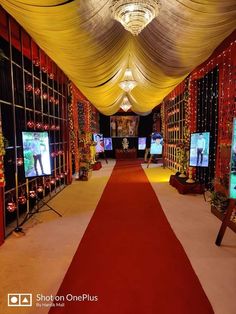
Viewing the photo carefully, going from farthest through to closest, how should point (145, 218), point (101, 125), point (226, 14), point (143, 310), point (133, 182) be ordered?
point (101, 125) → point (133, 182) → point (145, 218) → point (226, 14) → point (143, 310)

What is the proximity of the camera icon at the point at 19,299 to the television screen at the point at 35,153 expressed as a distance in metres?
2.08

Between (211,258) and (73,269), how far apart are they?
164cm

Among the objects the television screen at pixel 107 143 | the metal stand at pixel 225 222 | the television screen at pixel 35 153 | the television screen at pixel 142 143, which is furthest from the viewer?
the television screen at pixel 142 143

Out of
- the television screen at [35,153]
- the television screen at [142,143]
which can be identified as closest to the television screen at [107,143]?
the television screen at [142,143]

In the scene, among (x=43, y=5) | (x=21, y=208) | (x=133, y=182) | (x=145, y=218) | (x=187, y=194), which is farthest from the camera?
(x=133, y=182)

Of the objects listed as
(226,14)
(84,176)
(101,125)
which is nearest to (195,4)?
(226,14)

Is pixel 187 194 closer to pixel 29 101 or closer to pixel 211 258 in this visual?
pixel 211 258

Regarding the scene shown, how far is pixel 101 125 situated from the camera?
64.4ft

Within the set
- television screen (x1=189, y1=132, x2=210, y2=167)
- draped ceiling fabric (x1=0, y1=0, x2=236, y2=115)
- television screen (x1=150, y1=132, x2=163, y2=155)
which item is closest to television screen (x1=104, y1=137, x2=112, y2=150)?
television screen (x1=150, y1=132, x2=163, y2=155)

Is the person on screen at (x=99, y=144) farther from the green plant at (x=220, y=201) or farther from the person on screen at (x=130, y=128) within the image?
the green plant at (x=220, y=201)

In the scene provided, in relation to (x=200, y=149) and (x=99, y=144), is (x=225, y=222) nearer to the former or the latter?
(x=200, y=149)

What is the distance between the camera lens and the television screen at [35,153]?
4234mm

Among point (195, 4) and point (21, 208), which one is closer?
point (195, 4)

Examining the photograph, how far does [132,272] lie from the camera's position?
2.84 meters
